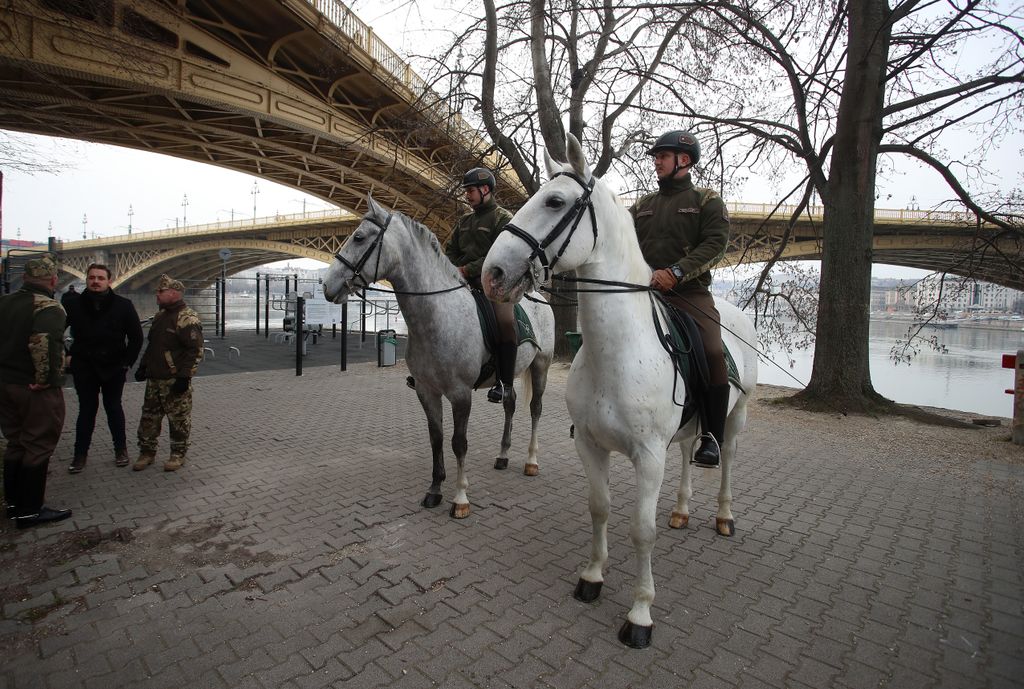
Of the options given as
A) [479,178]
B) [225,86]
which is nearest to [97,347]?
[479,178]

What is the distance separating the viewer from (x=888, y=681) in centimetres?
241

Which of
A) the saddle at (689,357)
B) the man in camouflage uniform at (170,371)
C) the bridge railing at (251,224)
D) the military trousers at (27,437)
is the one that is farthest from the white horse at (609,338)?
the bridge railing at (251,224)

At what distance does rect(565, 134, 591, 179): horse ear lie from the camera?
2.39 metres

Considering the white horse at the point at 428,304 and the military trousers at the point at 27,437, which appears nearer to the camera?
the military trousers at the point at 27,437

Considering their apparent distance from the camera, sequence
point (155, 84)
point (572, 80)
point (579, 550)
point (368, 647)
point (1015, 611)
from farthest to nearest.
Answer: point (155, 84)
point (572, 80)
point (579, 550)
point (1015, 611)
point (368, 647)

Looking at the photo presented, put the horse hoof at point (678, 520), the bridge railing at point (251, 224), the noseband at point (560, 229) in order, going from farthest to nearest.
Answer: the bridge railing at point (251, 224) → the horse hoof at point (678, 520) → the noseband at point (560, 229)

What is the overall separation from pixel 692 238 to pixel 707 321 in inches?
21.1

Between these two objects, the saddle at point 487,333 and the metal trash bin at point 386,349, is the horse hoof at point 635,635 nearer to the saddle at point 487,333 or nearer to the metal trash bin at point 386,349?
the saddle at point 487,333

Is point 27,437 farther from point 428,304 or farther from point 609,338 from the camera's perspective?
point 609,338

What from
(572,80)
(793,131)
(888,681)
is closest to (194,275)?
(572,80)

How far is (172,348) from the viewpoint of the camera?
207 inches

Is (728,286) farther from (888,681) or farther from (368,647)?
(368,647)

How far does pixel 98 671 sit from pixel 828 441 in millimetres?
8191

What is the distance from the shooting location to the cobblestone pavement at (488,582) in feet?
8.07
